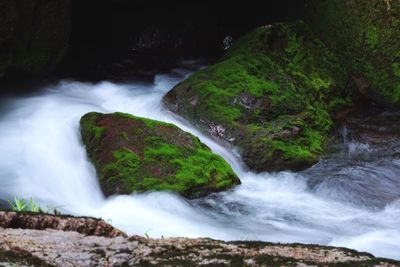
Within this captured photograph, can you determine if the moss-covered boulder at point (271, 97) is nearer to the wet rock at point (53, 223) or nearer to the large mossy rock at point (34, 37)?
the large mossy rock at point (34, 37)

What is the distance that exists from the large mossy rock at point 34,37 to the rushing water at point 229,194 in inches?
26.9

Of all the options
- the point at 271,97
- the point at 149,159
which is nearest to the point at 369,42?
the point at 271,97

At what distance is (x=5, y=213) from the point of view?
2.84 metres

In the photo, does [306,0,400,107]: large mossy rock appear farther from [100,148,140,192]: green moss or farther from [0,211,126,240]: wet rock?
[0,211,126,240]: wet rock

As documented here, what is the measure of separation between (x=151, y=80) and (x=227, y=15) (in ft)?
11.6

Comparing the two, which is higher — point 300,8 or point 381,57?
point 300,8

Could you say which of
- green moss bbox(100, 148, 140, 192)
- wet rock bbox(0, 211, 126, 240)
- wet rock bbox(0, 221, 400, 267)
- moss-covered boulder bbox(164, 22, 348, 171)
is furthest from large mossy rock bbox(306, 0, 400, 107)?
wet rock bbox(0, 211, 126, 240)

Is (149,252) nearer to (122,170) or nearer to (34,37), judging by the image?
(122,170)

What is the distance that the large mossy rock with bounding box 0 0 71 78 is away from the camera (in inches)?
304

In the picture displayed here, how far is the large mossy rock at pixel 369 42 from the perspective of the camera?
984 centimetres

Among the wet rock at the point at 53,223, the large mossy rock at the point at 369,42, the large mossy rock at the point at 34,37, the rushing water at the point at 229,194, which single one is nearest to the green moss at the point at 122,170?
the rushing water at the point at 229,194

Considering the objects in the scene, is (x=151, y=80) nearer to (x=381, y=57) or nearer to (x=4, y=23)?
(x=4, y=23)

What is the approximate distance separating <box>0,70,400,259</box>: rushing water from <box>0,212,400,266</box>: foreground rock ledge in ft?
8.80

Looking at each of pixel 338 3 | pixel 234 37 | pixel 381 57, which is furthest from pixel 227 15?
pixel 381 57
